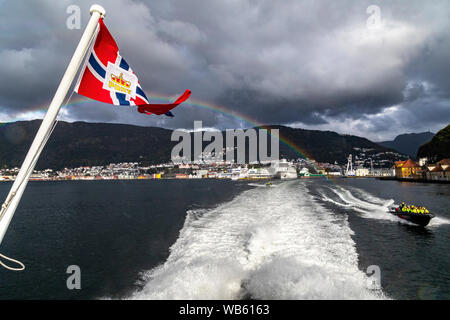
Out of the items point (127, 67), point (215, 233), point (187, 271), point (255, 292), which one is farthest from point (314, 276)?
point (127, 67)

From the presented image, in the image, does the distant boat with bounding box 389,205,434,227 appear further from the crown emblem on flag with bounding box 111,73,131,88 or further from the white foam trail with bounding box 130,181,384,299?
the crown emblem on flag with bounding box 111,73,131,88

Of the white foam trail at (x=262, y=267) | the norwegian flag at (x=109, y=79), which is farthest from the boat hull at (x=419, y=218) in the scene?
the norwegian flag at (x=109, y=79)

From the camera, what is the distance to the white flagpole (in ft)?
12.7

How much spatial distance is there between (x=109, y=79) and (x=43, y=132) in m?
1.99

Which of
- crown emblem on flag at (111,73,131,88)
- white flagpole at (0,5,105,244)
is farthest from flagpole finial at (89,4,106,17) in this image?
crown emblem on flag at (111,73,131,88)

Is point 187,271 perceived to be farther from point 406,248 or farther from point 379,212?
point 379,212

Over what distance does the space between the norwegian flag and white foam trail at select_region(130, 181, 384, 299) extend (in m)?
7.71

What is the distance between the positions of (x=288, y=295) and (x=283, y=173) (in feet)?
618

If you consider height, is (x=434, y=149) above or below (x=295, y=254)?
above

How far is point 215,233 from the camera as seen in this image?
60.0 feet

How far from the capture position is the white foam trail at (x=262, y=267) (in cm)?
964

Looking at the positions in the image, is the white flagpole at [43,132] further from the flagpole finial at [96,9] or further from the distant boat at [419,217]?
the distant boat at [419,217]
